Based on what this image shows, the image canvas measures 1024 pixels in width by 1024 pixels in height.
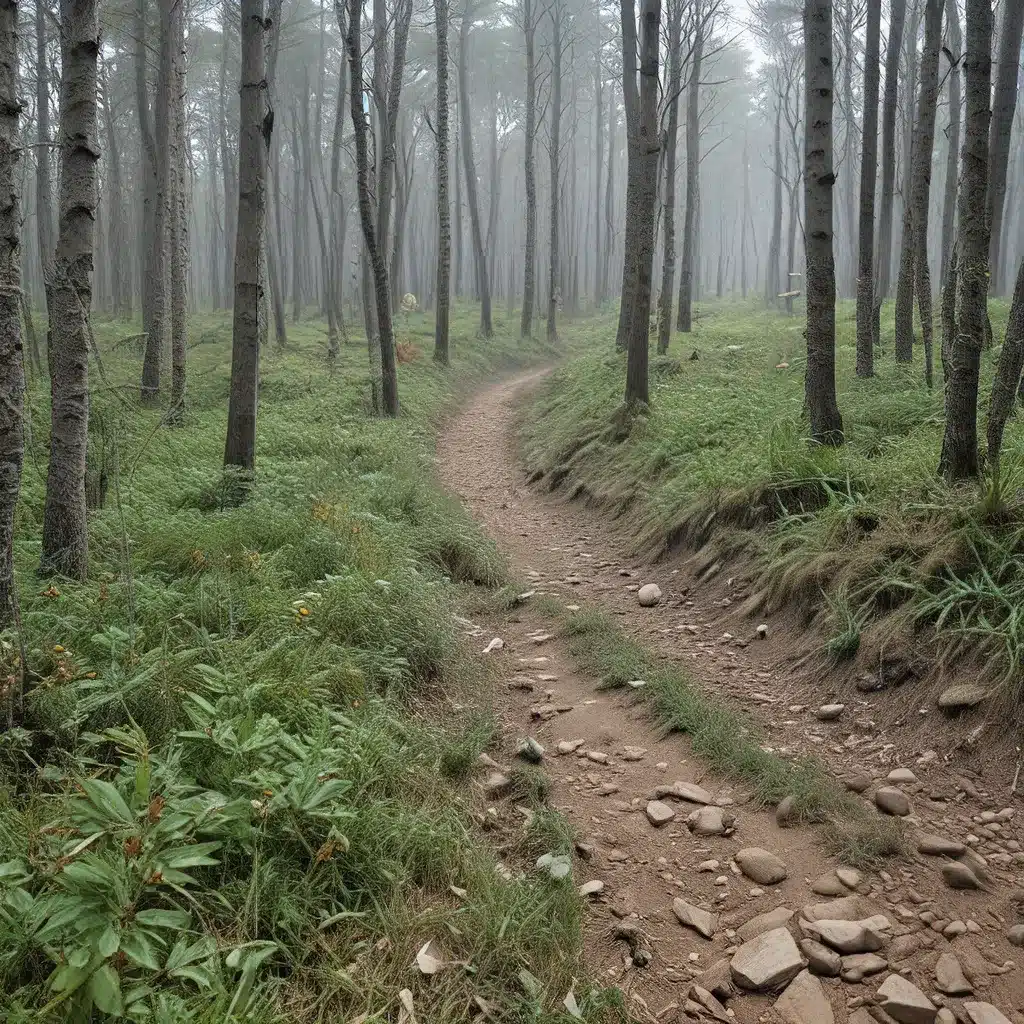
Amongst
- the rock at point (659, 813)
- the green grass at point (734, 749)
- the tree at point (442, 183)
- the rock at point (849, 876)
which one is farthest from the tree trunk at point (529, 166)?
the rock at point (849, 876)

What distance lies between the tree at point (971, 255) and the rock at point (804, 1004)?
3.76 meters

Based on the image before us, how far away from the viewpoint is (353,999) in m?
2.43

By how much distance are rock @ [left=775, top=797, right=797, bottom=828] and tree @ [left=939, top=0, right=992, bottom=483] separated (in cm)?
283

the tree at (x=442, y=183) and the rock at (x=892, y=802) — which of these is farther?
the tree at (x=442, y=183)

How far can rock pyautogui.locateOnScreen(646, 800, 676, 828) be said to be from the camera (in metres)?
3.64

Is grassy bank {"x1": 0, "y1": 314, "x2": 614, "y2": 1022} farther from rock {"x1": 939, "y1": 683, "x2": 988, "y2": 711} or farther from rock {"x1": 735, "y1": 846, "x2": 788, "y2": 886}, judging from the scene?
rock {"x1": 939, "y1": 683, "x2": 988, "y2": 711}

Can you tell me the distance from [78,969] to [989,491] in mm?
5043

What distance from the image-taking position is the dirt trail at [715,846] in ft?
8.93

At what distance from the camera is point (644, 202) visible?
11.1 meters

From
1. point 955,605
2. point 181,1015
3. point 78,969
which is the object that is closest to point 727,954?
point 181,1015

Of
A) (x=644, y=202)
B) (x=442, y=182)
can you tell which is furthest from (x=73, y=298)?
(x=442, y=182)

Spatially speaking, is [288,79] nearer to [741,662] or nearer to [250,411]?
[250,411]

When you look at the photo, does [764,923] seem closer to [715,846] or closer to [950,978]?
[715,846]

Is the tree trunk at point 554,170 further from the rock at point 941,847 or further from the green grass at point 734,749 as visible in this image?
the rock at point 941,847
